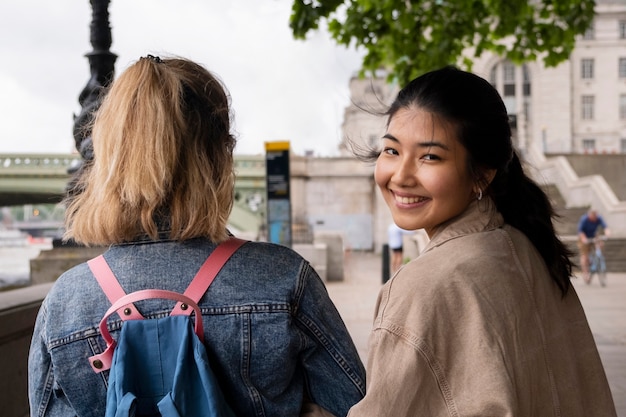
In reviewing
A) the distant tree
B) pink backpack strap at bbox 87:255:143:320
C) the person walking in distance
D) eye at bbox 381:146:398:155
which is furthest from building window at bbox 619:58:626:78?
pink backpack strap at bbox 87:255:143:320

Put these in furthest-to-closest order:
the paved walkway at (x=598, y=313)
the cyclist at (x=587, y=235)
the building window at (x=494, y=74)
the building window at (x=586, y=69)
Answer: the building window at (x=586, y=69) < the building window at (x=494, y=74) < the cyclist at (x=587, y=235) < the paved walkway at (x=598, y=313)

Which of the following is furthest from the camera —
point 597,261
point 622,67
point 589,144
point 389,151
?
point 622,67

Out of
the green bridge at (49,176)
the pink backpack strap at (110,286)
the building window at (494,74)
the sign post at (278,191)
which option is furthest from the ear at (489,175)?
the building window at (494,74)

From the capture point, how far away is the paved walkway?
735 cm

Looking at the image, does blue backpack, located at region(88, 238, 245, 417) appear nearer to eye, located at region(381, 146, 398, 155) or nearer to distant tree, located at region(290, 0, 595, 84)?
eye, located at region(381, 146, 398, 155)

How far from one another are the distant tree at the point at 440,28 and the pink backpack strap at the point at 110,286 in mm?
9281

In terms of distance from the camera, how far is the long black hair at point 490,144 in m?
1.79

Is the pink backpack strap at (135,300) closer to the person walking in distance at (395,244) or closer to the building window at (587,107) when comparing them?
the person walking in distance at (395,244)

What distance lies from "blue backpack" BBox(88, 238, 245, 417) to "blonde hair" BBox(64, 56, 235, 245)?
0.18 m

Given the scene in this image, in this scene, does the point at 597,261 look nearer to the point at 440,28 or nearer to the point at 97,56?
the point at 440,28

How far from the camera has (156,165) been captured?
188 centimetres

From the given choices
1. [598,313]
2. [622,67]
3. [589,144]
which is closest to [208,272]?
[598,313]

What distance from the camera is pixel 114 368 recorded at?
69.6 inches

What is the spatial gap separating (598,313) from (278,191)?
6025 millimetres
